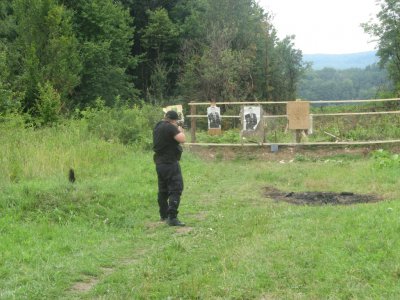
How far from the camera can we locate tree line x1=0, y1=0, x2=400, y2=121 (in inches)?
1135

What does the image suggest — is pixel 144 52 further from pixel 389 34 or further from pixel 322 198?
pixel 322 198

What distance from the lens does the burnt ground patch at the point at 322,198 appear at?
35.9 feet

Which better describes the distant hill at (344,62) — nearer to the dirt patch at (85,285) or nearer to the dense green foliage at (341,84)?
the dense green foliage at (341,84)

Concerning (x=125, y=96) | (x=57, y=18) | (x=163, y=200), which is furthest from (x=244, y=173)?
(x=125, y=96)

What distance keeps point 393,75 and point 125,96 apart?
84.4ft

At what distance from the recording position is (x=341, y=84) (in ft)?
219

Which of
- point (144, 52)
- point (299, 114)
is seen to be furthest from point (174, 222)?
point (144, 52)

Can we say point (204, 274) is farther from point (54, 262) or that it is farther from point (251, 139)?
point (251, 139)

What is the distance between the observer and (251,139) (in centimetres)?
1889

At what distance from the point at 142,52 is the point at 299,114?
27422mm

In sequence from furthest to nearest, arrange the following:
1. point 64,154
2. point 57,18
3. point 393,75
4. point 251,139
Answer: point 393,75, point 57,18, point 251,139, point 64,154

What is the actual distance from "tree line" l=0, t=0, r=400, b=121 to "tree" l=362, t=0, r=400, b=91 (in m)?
10.1

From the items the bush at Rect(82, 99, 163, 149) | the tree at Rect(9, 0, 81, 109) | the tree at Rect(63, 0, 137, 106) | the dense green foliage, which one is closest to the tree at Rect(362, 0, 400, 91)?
the dense green foliage

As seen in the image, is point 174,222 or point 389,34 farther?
point 389,34
